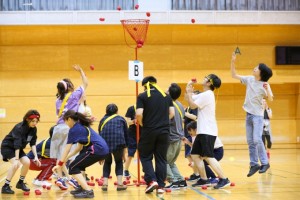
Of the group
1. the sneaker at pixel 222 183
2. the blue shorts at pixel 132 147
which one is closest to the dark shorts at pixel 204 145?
the sneaker at pixel 222 183

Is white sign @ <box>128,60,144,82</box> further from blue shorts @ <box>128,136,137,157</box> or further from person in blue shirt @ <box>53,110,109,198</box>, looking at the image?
blue shorts @ <box>128,136,137,157</box>

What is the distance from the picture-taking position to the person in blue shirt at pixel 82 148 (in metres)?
7.48

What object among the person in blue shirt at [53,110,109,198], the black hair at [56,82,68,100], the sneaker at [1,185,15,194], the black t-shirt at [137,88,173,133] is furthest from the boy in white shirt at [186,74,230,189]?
the sneaker at [1,185,15,194]

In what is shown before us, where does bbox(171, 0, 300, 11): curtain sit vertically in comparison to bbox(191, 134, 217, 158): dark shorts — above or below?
above

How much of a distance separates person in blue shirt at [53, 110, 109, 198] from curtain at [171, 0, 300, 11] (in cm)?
949

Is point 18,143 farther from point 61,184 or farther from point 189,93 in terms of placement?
point 189,93

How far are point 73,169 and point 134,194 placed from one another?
0.97 metres

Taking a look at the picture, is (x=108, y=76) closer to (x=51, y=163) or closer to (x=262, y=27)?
(x=262, y=27)

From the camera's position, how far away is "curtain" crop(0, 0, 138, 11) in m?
16.0

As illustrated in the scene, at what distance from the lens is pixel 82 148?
25.4 ft

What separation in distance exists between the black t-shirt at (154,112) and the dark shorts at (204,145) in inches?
28.4

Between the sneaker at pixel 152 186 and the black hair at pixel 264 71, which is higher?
the black hair at pixel 264 71

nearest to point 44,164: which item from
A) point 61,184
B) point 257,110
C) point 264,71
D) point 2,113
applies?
point 61,184

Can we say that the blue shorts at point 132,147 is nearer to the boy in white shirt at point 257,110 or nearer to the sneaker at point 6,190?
the boy in white shirt at point 257,110
